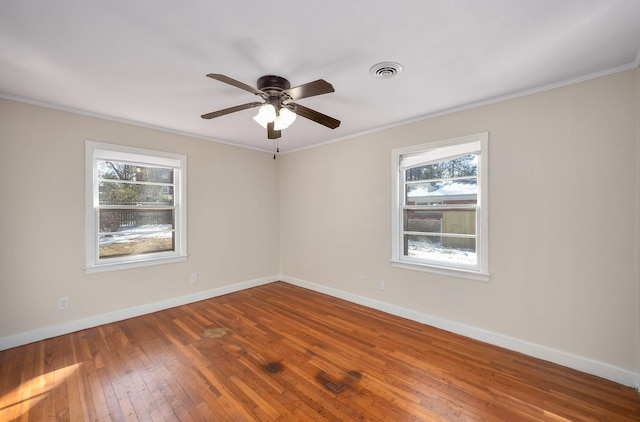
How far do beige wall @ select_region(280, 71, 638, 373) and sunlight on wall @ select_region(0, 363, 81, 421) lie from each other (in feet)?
11.3

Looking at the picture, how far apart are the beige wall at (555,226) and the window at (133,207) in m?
3.08

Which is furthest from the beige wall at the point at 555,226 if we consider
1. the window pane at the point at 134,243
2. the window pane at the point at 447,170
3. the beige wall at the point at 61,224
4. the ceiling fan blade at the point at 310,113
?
the window pane at the point at 134,243

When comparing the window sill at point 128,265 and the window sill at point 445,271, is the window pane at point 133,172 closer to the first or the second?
the window sill at point 128,265

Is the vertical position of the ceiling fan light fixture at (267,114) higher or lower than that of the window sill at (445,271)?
higher

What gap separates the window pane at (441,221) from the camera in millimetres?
3109

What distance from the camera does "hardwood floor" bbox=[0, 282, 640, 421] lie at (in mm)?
1896

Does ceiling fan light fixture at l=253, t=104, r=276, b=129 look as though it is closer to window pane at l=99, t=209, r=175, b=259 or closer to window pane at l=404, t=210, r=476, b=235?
window pane at l=404, t=210, r=476, b=235

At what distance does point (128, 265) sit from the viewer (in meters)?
3.55

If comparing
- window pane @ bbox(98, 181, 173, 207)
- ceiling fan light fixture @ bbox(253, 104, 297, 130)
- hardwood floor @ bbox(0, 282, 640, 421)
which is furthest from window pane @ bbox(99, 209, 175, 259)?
ceiling fan light fixture @ bbox(253, 104, 297, 130)

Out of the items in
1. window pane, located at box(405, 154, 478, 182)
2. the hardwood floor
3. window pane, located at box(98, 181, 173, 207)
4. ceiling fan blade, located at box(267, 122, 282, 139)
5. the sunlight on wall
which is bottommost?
the sunlight on wall

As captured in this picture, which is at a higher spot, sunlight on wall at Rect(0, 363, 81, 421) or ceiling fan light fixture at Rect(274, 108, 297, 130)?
ceiling fan light fixture at Rect(274, 108, 297, 130)

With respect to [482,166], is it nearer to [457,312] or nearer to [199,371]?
[457,312]

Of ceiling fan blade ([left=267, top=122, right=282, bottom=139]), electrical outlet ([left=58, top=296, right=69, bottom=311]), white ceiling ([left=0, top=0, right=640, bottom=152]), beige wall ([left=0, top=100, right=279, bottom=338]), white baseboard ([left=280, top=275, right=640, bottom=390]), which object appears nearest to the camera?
white ceiling ([left=0, top=0, right=640, bottom=152])

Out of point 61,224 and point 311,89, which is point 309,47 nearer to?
point 311,89
